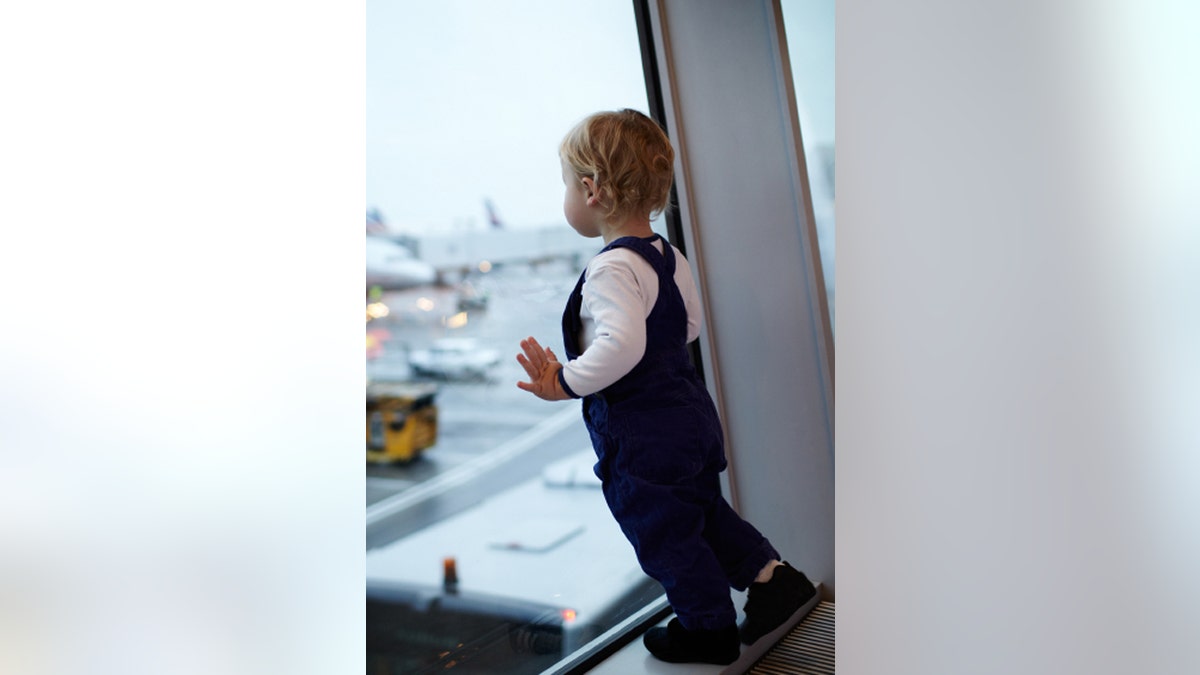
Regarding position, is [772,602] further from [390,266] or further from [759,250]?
[390,266]

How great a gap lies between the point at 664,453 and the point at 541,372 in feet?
0.97

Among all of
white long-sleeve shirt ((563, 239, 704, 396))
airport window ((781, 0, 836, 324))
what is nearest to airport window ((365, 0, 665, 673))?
white long-sleeve shirt ((563, 239, 704, 396))

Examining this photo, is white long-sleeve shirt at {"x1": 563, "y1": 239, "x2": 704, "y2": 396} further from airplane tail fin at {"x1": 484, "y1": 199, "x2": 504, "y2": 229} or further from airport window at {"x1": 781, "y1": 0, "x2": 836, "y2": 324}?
airport window at {"x1": 781, "y1": 0, "x2": 836, "y2": 324}

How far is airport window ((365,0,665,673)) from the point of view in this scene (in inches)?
67.4

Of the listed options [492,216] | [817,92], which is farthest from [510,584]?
[817,92]

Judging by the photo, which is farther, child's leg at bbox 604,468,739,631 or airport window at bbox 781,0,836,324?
airport window at bbox 781,0,836,324

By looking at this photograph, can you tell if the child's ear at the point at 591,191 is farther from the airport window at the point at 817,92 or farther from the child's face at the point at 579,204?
the airport window at the point at 817,92

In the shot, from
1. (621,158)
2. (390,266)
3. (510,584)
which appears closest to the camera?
(390,266)

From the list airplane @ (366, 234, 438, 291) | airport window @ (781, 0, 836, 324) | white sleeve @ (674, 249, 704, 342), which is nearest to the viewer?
airplane @ (366, 234, 438, 291)

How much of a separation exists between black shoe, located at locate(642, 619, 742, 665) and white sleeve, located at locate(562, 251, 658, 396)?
582 mm

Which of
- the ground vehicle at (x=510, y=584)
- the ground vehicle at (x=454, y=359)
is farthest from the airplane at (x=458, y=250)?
the ground vehicle at (x=510, y=584)

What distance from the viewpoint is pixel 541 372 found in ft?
5.77
